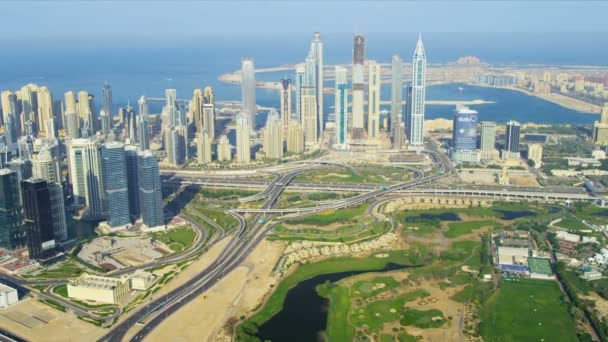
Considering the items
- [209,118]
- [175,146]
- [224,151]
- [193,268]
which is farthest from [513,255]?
[209,118]

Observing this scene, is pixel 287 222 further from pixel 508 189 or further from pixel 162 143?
pixel 162 143

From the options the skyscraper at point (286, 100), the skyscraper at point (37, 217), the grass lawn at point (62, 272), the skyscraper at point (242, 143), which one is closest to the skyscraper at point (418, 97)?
the skyscraper at point (286, 100)

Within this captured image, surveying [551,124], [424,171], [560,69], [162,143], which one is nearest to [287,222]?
[424,171]

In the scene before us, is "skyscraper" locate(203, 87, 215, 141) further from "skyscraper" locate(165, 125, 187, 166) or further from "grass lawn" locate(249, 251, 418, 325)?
"grass lawn" locate(249, 251, 418, 325)

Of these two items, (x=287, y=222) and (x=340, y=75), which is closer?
(x=287, y=222)

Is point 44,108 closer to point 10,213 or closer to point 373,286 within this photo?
point 10,213

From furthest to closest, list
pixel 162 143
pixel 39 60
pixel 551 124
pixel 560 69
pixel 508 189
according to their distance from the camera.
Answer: pixel 39 60 < pixel 560 69 < pixel 551 124 < pixel 162 143 < pixel 508 189
